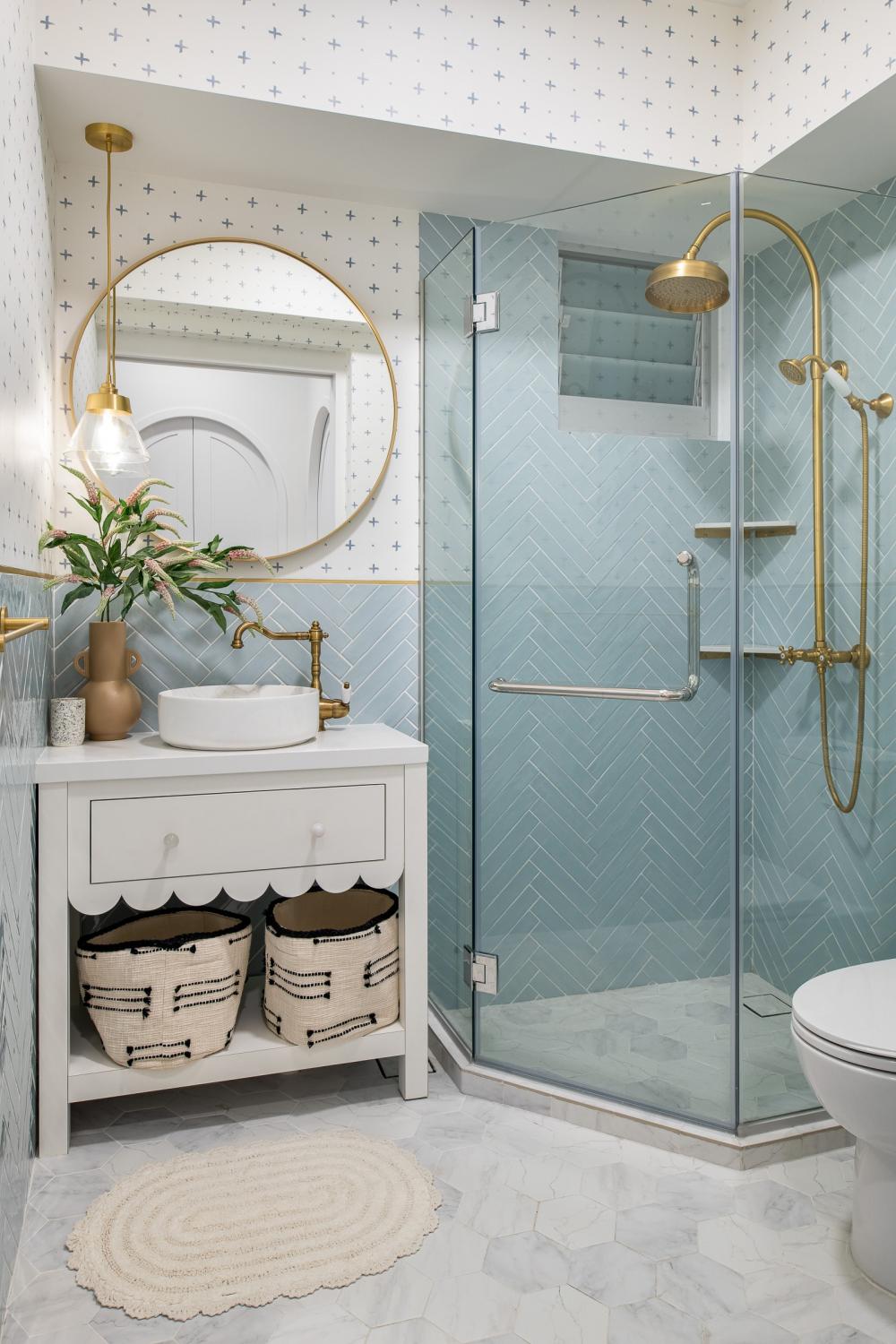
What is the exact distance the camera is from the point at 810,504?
1.88m

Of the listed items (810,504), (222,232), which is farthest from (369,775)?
(222,232)

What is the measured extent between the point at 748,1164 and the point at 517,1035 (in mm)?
542

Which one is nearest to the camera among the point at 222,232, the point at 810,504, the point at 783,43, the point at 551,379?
the point at 810,504

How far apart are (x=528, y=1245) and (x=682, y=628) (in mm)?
1178

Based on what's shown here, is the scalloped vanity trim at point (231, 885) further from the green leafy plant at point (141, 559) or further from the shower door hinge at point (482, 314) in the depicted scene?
the shower door hinge at point (482, 314)

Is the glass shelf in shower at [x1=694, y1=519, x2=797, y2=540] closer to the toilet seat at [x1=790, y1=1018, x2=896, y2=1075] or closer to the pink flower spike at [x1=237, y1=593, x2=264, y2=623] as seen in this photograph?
the toilet seat at [x1=790, y1=1018, x2=896, y2=1075]

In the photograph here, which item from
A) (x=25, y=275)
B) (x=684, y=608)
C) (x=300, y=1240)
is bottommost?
(x=300, y=1240)

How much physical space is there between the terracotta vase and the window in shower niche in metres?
1.16

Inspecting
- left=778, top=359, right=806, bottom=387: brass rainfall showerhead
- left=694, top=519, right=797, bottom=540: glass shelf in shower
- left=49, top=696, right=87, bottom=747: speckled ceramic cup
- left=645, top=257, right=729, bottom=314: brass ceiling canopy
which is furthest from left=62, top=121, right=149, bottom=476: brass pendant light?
left=778, top=359, right=806, bottom=387: brass rainfall showerhead

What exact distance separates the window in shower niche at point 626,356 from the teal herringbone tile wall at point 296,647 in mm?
826

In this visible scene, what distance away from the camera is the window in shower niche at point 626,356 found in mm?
1874

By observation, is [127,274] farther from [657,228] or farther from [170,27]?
[657,228]

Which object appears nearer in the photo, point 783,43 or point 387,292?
point 783,43

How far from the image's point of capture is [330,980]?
6.70ft
